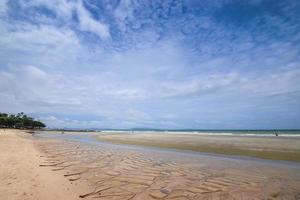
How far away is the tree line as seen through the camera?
98062mm

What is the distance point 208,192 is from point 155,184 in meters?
2.01

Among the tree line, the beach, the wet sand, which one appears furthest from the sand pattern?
the tree line

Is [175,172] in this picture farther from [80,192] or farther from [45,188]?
[45,188]

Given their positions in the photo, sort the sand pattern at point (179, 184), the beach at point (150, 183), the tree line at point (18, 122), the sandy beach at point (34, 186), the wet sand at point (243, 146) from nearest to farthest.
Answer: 1. the sandy beach at point (34, 186)
2. the beach at point (150, 183)
3. the sand pattern at point (179, 184)
4. the wet sand at point (243, 146)
5. the tree line at point (18, 122)

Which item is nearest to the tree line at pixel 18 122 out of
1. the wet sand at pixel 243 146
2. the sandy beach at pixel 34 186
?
the wet sand at pixel 243 146

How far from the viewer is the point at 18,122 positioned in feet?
342

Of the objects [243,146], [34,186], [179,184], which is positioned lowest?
[179,184]

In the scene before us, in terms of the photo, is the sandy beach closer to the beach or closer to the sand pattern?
the beach

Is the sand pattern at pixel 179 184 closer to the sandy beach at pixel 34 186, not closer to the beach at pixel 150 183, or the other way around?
the beach at pixel 150 183

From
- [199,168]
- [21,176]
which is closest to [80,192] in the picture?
[21,176]

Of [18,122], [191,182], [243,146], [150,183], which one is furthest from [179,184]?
[18,122]

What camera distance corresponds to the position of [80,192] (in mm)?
7082

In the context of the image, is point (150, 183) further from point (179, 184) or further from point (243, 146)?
point (243, 146)

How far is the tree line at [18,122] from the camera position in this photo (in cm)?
9806
